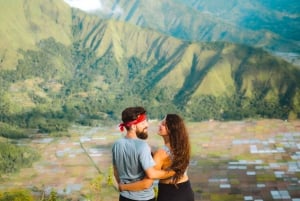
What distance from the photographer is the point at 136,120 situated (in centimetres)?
1104

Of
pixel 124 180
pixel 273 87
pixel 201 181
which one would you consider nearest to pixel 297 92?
pixel 273 87

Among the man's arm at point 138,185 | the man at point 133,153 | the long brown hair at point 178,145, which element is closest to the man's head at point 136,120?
the man at point 133,153

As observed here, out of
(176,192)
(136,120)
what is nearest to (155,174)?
(176,192)

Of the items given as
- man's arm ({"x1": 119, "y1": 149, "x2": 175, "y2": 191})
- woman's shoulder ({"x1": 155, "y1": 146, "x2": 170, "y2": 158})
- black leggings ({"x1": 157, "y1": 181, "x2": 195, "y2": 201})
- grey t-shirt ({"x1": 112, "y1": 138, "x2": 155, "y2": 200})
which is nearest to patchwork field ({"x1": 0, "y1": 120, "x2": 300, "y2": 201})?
grey t-shirt ({"x1": 112, "y1": 138, "x2": 155, "y2": 200})

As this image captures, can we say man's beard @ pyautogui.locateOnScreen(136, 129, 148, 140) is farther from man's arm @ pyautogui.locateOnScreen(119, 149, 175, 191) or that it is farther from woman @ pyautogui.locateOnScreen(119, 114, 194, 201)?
man's arm @ pyautogui.locateOnScreen(119, 149, 175, 191)

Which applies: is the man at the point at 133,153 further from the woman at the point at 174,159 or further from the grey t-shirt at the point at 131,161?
the woman at the point at 174,159

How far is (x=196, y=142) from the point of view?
122 m

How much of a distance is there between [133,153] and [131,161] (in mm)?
218

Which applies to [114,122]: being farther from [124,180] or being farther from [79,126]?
[124,180]

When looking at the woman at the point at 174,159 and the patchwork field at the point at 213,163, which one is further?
the patchwork field at the point at 213,163

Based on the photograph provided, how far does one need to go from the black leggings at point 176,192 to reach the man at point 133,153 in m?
0.31

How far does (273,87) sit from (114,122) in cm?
6848

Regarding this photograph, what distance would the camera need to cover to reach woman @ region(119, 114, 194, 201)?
1077 centimetres

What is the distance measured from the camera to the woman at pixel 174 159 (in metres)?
10.8
